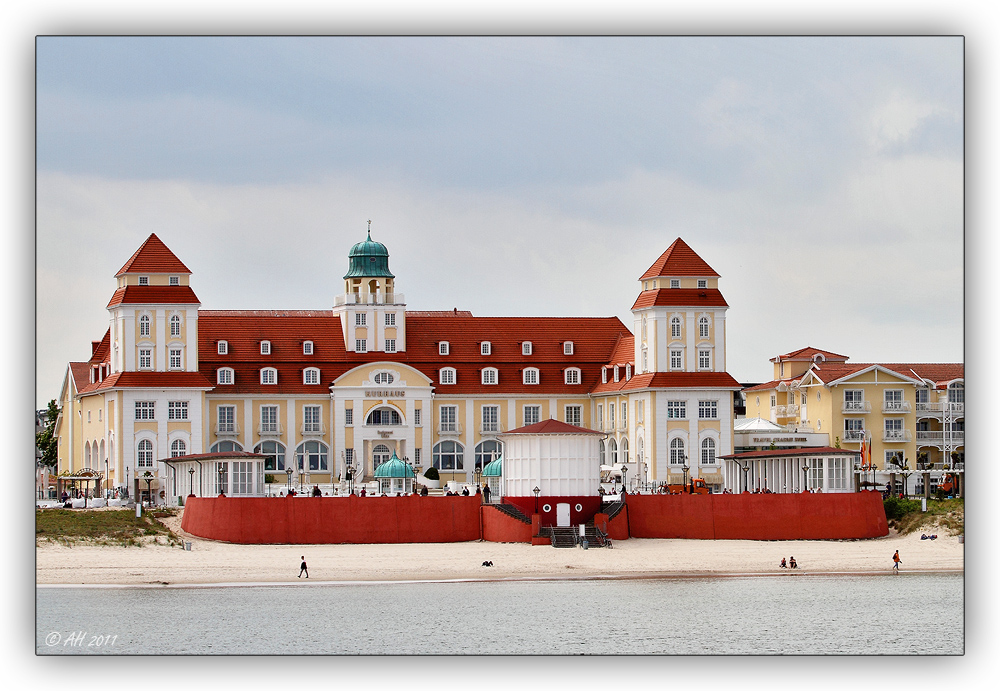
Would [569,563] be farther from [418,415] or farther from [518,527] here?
[418,415]

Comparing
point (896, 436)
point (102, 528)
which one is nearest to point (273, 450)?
point (102, 528)

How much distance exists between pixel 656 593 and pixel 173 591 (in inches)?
685

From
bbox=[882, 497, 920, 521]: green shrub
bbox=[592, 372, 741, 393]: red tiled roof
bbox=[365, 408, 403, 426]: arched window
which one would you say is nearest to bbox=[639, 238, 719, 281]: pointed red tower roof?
bbox=[592, 372, 741, 393]: red tiled roof

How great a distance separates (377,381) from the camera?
100562 mm

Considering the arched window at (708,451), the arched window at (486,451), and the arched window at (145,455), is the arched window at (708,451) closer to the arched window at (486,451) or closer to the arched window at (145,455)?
the arched window at (486,451)

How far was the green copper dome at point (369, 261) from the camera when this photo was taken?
339 feet

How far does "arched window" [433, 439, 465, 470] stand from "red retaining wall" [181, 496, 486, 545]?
2196cm

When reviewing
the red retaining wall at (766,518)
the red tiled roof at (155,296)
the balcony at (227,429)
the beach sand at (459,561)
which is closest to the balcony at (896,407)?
the red retaining wall at (766,518)

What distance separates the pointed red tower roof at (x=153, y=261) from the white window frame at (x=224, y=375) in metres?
7.29

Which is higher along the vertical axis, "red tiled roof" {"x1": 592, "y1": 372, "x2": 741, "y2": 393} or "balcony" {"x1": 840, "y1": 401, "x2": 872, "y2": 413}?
"red tiled roof" {"x1": 592, "y1": 372, "x2": 741, "y2": 393}

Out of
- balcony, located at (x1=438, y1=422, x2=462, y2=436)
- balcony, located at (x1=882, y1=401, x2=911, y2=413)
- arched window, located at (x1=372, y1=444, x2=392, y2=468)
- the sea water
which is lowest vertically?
the sea water

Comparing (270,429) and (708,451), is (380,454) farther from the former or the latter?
(708,451)

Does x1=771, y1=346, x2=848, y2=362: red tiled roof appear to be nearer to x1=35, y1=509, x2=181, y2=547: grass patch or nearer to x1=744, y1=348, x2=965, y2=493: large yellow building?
x1=744, y1=348, x2=965, y2=493: large yellow building

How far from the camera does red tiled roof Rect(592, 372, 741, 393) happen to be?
95.2m
